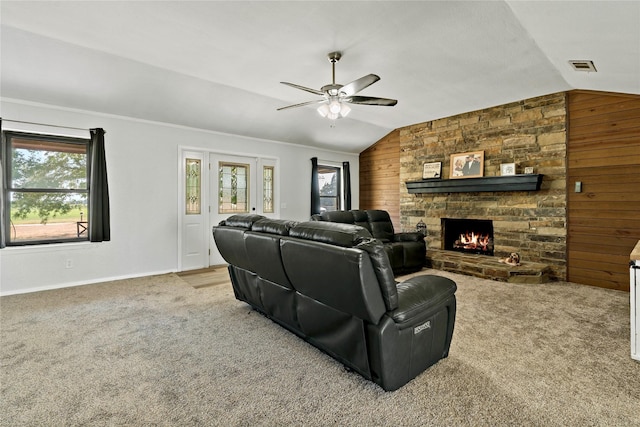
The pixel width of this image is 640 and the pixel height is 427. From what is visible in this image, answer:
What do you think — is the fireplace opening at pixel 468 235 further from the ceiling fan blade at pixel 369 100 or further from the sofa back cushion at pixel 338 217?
the ceiling fan blade at pixel 369 100

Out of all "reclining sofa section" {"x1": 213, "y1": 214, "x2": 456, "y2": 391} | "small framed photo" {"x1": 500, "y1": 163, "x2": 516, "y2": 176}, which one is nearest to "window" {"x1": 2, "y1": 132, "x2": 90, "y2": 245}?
"reclining sofa section" {"x1": 213, "y1": 214, "x2": 456, "y2": 391}

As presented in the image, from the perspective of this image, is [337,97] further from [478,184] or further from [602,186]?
[602,186]

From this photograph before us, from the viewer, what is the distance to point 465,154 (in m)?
5.59

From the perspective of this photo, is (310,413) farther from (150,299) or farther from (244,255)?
(150,299)

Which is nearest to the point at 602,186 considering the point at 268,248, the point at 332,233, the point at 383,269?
the point at 383,269

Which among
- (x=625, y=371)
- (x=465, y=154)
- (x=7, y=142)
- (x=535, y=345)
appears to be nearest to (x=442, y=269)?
(x=465, y=154)

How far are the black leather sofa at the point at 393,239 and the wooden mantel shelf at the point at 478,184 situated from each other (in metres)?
1.06

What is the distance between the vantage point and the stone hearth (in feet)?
14.3

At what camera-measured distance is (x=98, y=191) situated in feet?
14.5

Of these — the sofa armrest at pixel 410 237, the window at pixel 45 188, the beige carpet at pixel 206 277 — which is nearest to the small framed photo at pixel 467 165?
the sofa armrest at pixel 410 237

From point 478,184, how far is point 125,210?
5.78m

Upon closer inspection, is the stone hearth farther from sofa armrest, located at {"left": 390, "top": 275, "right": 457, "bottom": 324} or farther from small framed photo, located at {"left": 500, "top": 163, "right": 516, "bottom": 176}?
sofa armrest, located at {"left": 390, "top": 275, "right": 457, "bottom": 324}

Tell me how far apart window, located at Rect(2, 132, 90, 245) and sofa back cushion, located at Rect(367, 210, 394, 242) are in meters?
4.50

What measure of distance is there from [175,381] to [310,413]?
3.14 feet
